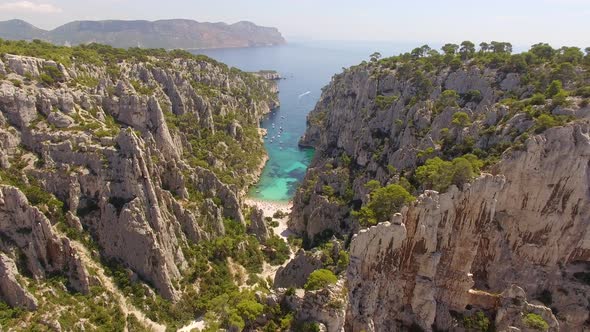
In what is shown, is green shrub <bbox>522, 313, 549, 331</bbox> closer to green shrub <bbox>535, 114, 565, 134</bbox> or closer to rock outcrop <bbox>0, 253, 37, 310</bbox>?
green shrub <bbox>535, 114, 565, 134</bbox>

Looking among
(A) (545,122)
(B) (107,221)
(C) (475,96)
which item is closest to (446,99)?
(C) (475,96)

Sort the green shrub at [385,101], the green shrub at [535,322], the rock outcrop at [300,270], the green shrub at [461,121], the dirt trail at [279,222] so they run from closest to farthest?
1. the green shrub at [535,322]
2. the rock outcrop at [300,270]
3. the green shrub at [461,121]
4. the dirt trail at [279,222]
5. the green shrub at [385,101]

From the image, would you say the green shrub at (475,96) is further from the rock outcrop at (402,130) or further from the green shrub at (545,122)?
the green shrub at (545,122)

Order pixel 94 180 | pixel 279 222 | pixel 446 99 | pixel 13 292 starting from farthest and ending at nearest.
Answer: pixel 279 222 < pixel 446 99 < pixel 94 180 < pixel 13 292

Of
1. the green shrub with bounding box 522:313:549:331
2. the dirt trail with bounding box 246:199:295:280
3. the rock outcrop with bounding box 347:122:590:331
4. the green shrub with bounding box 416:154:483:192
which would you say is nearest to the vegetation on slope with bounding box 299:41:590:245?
the green shrub with bounding box 416:154:483:192

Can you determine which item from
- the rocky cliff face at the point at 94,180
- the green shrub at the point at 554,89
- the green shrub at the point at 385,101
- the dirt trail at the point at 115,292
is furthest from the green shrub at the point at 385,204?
the green shrub at the point at 385,101

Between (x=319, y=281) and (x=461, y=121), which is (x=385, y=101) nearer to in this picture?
(x=461, y=121)

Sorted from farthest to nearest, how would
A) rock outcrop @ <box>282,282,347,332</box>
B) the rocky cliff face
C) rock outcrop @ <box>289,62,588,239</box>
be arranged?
1. rock outcrop @ <box>289,62,588,239</box>
2. the rocky cliff face
3. rock outcrop @ <box>282,282,347,332</box>
